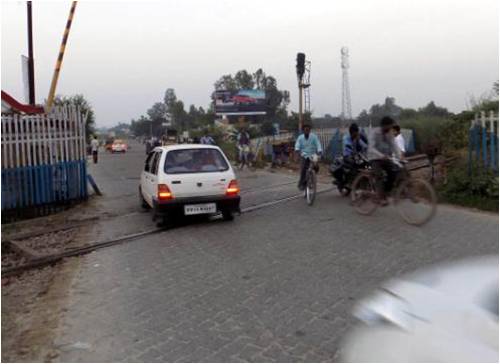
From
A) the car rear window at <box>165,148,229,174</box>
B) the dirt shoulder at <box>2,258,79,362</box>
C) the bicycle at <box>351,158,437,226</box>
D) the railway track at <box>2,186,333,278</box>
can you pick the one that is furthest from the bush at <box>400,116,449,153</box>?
the dirt shoulder at <box>2,258,79,362</box>

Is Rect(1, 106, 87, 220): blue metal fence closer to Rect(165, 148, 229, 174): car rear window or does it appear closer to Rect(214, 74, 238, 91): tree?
Rect(165, 148, 229, 174): car rear window

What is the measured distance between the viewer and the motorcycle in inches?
444

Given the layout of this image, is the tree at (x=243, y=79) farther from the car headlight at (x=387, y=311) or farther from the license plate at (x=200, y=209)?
the car headlight at (x=387, y=311)

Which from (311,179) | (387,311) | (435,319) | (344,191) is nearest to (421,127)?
(344,191)

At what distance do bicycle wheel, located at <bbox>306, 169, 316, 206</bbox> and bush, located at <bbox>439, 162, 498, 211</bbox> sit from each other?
260 cm

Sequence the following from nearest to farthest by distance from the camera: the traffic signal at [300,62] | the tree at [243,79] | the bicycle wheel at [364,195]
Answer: the bicycle wheel at [364,195] → the traffic signal at [300,62] → the tree at [243,79]

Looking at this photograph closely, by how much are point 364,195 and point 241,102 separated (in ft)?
198

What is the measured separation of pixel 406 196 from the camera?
835 cm

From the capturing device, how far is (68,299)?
5898mm

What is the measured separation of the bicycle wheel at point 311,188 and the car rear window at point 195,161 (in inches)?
87.5

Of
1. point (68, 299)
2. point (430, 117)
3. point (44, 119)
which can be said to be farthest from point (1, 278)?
point (430, 117)

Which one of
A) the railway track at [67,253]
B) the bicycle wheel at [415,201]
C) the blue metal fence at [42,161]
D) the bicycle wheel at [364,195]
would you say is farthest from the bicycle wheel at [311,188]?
the blue metal fence at [42,161]

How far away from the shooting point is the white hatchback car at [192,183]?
934 cm

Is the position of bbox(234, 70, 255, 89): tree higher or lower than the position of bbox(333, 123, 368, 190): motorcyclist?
higher
